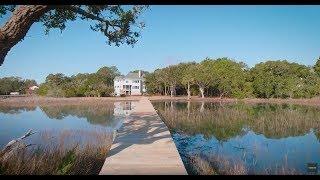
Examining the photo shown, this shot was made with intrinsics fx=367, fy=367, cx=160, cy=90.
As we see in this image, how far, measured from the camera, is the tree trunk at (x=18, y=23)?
6.29 metres

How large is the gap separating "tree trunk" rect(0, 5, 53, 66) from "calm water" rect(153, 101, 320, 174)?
5101mm

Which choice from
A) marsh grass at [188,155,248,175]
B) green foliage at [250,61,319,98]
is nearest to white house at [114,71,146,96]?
green foliage at [250,61,319,98]

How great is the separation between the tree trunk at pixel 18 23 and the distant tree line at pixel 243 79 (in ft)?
147

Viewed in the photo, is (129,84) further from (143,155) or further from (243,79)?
(143,155)

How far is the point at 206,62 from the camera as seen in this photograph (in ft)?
186

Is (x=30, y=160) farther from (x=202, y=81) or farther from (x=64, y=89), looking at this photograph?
(x=64, y=89)

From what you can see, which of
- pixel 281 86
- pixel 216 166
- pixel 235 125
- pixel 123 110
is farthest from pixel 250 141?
pixel 281 86

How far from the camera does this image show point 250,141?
15.1 m

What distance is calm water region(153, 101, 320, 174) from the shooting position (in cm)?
1066

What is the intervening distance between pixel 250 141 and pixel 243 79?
126ft

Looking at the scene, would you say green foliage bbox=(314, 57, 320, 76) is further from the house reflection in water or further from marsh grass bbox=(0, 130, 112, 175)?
marsh grass bbox=(0, 130, 112, 175)
